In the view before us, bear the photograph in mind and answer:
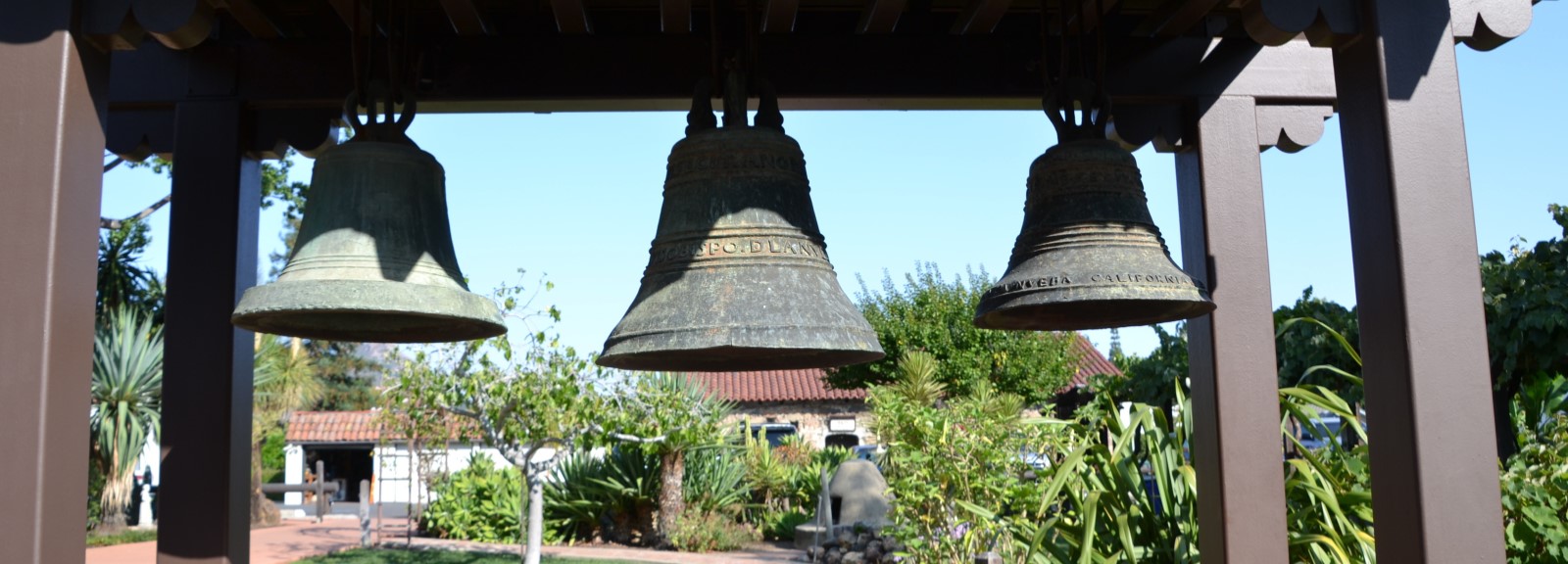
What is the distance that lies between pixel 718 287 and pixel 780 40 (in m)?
1.28

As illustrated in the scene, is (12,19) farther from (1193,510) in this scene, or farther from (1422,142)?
(1193,510)

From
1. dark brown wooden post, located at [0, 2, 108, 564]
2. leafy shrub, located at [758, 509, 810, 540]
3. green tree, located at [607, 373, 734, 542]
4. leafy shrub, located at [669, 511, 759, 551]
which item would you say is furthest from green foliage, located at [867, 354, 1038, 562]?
leafy shrub, located at [758, 509, 810, 540]

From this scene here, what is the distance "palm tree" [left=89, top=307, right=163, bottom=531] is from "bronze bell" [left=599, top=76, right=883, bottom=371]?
1711cm

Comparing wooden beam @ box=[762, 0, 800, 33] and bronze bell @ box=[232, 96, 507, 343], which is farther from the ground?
wooden beam @ box=[762, 0, 800, 33]

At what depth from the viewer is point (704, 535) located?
1620 centimetres

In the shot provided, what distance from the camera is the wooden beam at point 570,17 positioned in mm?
3484

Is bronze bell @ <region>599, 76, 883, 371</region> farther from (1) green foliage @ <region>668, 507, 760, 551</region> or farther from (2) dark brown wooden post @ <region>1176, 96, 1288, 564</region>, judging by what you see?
(1) green foliage @ <region>668, 507, 760, 551</region>

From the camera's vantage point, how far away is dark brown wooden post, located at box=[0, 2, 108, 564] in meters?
2.17

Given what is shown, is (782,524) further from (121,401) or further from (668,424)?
(121,401)

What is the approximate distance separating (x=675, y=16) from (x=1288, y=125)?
6.31ft

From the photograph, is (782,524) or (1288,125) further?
(782,524)

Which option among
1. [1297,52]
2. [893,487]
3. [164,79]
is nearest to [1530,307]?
[893,487]

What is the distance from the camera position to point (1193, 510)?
14.8ft

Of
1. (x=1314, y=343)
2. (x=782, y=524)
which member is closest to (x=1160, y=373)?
(x=1314, y=343)
